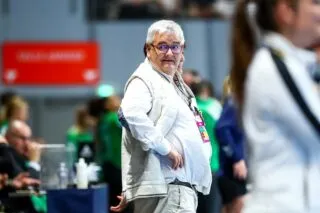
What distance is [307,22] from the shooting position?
3.41 meters

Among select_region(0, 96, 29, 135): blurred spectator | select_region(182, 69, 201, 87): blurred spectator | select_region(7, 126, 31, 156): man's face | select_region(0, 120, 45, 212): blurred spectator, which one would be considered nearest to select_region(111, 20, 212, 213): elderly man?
select_region(0, 120, 45, 212): blurred spectator

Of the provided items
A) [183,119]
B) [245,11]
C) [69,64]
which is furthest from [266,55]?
[69,64]

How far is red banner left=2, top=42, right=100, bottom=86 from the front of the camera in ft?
64.3

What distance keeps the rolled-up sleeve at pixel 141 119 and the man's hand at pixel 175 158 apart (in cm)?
3

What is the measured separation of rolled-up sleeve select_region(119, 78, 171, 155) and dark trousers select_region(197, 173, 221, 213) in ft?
8.80

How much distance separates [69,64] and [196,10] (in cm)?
247

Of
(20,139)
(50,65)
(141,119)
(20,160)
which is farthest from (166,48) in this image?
(50,65)

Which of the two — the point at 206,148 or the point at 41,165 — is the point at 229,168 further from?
the point at 206,148

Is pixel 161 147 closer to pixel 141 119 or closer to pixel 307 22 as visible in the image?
pixel 141 119

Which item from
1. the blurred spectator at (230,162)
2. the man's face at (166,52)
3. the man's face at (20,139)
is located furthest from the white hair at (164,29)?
the man's face at (20,139)

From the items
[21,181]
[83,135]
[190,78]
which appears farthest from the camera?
[83,135]

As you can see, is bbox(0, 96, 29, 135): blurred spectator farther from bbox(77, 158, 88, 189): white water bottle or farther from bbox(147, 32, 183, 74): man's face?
bbox(147, 32, 183, 74): man's face

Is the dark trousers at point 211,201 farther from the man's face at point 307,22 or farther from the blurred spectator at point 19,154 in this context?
the man's face at point 307,22

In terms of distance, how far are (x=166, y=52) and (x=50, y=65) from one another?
43.4ft
